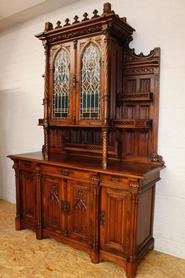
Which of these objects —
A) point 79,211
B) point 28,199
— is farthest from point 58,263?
point 28,199

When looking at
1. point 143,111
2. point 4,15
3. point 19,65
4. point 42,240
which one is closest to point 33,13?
point 4,15

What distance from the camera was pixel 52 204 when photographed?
2.64 m

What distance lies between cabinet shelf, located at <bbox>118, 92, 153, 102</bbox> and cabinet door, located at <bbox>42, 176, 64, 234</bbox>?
111 centimetres

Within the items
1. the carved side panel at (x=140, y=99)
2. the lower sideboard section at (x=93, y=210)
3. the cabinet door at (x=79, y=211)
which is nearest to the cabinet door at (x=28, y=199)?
the lower sideboard section at (x=93, y=210)

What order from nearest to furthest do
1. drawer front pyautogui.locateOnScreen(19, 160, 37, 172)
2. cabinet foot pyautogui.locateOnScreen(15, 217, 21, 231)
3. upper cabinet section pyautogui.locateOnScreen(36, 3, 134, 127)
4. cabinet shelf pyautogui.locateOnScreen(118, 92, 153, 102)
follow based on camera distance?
upper cabinet section pyautogui.locateOnScreen(36, 3, 134, 127), cabinet shelf pyautogui.locateOnScreen(118, 92, 153, 102), drawer front pyautogui.locateOnScreen(19, 160, 37, 172), cabinet foot pyautogui.locateOnScreen(15, 217, 21, 231)

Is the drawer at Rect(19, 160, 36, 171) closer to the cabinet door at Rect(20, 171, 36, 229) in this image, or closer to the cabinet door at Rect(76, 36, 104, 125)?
the cabinet door at Rect(20, 171, 36, 229)

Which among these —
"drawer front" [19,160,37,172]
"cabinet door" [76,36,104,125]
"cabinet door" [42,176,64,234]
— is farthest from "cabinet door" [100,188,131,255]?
"drawer front" [19,160,37,172]

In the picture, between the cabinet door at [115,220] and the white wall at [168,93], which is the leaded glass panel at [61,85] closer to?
the white wall at [168,93]

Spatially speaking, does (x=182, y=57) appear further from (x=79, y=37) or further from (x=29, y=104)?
(x=29, y=104)

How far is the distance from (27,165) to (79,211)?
0.85 m

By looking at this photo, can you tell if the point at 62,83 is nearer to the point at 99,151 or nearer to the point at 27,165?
the point at 99,151

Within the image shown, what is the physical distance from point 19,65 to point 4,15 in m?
0.70

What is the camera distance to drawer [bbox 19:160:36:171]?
8.99ft

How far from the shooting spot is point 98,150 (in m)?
2.73
